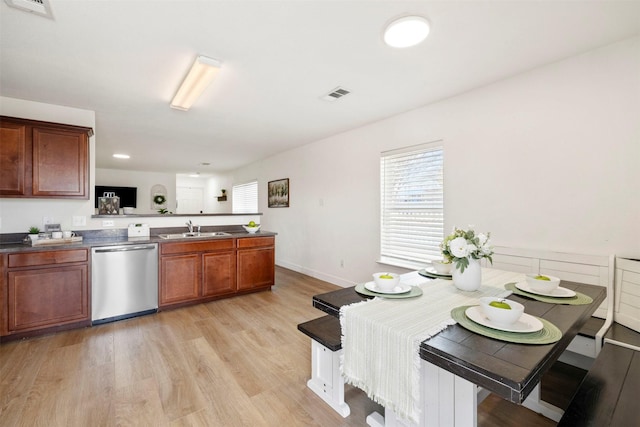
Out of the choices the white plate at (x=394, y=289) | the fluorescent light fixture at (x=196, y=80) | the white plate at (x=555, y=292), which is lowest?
the white plate at (x=555, y=292)

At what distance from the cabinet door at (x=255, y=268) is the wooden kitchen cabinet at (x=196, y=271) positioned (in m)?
0.12

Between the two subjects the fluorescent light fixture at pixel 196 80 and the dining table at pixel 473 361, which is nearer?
the dining table at pixel 473 361

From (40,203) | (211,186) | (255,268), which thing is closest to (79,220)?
(40,203)

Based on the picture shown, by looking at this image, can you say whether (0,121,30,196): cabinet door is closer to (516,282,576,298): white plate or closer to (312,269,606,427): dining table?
(312,269,606,427): dining table

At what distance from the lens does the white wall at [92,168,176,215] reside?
8070 millimetres

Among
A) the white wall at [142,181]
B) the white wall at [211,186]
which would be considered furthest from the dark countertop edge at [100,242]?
the white wall at [142,181]

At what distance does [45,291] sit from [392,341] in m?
3.34

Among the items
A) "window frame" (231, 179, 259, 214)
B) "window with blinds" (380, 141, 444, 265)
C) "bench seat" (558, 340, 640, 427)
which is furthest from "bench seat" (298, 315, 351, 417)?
"window frame" (231, 179, 259, 214)

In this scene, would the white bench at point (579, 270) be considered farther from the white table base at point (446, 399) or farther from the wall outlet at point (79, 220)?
Result: the wall outlet at point (79, 220)

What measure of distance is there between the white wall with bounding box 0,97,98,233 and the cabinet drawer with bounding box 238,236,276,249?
5.90 ft

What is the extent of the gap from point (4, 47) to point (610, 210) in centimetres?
475

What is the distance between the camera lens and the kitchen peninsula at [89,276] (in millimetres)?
2600

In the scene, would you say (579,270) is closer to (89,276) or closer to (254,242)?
(254,242)

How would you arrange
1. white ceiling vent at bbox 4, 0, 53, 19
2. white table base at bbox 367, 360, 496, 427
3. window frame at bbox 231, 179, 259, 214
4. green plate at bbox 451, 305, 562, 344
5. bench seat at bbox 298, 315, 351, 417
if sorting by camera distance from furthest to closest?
window frame at bbox 231, 179, 259, 214 < bench seat at bbox 298, 315, 351, 417 < white ceiling vent at bbox 4, 0, 53, 19 < white table base at bbox 367, 360, 496, 427 < green plate at bbox 451, 305, 562, 344
